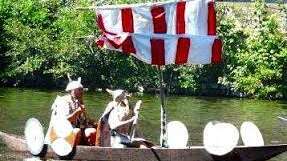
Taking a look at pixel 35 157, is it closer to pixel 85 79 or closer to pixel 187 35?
pixel 187 35

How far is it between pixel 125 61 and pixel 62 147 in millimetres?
27047

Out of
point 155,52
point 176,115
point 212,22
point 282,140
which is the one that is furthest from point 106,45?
point 176,115

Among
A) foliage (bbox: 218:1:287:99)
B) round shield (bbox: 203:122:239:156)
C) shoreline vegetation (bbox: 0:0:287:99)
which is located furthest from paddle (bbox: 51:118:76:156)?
foliage (bbox: 218:1:287:99)

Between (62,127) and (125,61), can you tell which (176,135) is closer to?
(62,127)

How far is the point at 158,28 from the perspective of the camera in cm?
1716

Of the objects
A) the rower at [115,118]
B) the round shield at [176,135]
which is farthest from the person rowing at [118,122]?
the round shield at [176,135]

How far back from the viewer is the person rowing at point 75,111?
55.3 ft

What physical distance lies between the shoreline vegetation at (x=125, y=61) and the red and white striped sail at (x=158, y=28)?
2443 centimetres

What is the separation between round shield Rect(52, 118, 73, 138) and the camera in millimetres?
16836

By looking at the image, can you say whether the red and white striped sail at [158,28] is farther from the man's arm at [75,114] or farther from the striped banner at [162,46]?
the man's arm at [75,114]

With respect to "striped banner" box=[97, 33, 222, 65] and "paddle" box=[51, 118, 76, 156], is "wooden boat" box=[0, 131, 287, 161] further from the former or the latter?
"striped banner" box=[97, 33, 222, 65]

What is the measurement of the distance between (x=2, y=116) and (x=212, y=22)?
10.8 meters

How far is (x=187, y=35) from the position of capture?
17.3m

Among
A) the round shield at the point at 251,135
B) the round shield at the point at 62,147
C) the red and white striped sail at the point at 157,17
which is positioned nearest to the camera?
the round shield at the point at 62,147
